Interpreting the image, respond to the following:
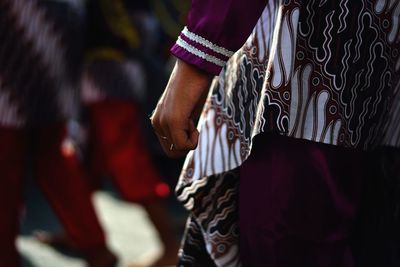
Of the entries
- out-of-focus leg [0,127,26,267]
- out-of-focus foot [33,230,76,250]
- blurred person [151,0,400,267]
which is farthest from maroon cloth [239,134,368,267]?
out-of-focus foot [33,230,76,250]

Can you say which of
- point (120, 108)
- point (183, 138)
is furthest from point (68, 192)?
point (183, 138)

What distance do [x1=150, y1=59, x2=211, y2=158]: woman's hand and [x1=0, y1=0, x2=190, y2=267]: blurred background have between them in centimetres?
121

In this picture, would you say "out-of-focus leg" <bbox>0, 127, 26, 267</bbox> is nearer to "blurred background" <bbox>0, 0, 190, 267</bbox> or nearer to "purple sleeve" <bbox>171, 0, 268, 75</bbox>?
"blurred background" <bbox>0, 0, 190, 267</bbox>

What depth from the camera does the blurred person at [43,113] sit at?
2432mm

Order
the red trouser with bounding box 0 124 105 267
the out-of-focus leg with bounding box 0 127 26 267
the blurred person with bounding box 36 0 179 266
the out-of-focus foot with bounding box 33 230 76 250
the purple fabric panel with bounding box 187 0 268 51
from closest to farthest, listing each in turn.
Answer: the purple fabric panel with bounding box 187 0 268 51
the out-of-focus leg with bounding box 0 127 26 267
the red trouser with bounding box 0 124 105 267
the blurred person with bounding box 36 0 179 266
the out-of-focus foot with bounding box 33 230 76 250

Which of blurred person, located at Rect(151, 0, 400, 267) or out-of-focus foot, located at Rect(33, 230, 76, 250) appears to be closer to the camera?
blurred person, located at Rect(151, 0, 400, 267)

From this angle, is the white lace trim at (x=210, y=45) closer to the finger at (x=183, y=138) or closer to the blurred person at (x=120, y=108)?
the finger at (x=183, y=138)

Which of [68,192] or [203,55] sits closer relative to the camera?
[203,55]

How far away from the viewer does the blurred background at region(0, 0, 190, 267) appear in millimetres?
2457

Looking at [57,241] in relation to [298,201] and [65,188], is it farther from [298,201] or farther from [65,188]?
[298,201]

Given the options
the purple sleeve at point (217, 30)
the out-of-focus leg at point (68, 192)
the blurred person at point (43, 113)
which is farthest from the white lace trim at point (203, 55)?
the out-of-focus leg at point (68, 192)

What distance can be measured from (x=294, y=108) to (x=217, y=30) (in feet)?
0.69

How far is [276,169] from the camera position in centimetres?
140

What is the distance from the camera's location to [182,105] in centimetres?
135
